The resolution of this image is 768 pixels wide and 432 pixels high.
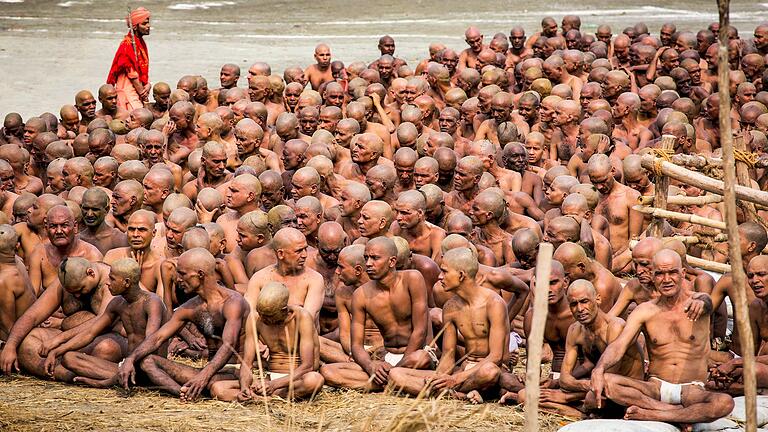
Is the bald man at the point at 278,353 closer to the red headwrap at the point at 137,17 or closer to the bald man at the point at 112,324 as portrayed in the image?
the bald man at the point at 112,324

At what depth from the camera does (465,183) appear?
9922mm

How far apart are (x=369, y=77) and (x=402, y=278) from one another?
610cm

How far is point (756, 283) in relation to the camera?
7.32 metres

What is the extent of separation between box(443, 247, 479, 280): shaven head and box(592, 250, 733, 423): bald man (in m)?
0.95

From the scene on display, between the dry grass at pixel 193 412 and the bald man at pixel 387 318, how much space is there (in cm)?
17

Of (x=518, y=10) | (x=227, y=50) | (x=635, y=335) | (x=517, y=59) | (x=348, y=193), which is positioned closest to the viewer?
(x=635, y=335)

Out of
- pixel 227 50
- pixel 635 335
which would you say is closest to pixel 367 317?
pixel 635 335

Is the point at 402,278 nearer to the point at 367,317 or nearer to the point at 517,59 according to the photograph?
the point at 367,317

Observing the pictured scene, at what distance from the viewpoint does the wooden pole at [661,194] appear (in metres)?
8.49

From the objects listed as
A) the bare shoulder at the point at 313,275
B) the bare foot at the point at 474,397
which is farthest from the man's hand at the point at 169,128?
the bare foot at the point at 474,397

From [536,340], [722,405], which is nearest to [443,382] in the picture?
[722,405]

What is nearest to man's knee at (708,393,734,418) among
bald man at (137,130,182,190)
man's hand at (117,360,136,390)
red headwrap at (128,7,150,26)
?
man's hand at (117,360,136,390)

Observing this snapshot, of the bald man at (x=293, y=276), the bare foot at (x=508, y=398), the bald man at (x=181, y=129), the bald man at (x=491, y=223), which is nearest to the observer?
the bare foot at (x=508, y=398)

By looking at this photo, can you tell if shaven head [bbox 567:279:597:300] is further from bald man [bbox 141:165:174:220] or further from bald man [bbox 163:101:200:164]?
bald man [bbox 163:101:200:164]
